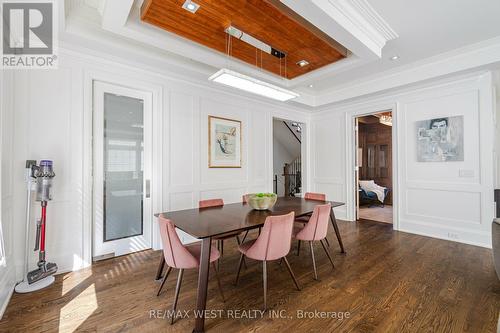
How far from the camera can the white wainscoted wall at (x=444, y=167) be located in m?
3.43

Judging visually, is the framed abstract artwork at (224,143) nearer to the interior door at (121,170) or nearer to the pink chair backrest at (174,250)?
the interior door at (121,170)

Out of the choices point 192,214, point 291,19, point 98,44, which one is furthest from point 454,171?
point 98,44

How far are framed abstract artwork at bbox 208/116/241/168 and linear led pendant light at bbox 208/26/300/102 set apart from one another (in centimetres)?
131

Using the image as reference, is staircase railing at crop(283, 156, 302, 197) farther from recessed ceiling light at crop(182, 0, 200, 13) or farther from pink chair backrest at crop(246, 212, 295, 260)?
recessed ceiling light at crop(182, 0, 200, 13)

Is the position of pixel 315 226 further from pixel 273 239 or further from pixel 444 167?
pixel 444 167

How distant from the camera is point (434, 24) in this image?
2.67 metres

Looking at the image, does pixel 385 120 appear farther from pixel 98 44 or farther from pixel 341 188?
pixel 98 44

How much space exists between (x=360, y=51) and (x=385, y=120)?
3.42 m

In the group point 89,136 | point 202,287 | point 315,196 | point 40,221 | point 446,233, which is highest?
point 89,136

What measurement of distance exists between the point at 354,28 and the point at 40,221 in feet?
12.9

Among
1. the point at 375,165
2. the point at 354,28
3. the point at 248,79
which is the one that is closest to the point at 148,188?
the point at 248,79

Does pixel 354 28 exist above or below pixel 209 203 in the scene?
above

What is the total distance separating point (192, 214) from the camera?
248cm

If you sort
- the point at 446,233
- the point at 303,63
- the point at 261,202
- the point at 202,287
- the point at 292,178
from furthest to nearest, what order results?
the point at 292,178
the point at 446,233
the point at 303,63
the point at 261,202
the point at 202,287
